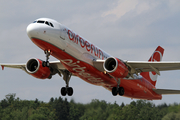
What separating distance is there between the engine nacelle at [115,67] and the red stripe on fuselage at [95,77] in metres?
1.44

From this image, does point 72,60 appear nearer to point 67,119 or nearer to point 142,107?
point 142,107

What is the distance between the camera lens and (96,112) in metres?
43.5

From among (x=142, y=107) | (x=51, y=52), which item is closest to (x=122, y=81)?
(x=51, y=52)

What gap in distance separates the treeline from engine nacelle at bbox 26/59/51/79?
25.0 feet

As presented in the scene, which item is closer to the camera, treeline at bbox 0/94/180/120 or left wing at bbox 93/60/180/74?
left wing at bbox 93/60/180/74

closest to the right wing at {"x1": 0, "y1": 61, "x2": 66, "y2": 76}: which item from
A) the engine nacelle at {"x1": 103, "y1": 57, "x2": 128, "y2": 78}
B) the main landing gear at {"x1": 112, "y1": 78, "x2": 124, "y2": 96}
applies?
the engine nacelle at {"x1": 103, "y1": 57, "x2": 128, "y2": 78}

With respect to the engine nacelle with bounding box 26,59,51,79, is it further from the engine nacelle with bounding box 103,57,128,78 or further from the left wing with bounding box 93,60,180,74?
the engine nacelle with bounding box 103,57,128,78

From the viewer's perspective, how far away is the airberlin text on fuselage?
31.1 meters

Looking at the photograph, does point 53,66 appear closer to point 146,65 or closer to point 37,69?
point 37,69

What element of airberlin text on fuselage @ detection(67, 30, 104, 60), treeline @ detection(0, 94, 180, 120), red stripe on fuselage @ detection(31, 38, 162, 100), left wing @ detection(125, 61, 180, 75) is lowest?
treeline @ detection(0, 94, 180, 120)

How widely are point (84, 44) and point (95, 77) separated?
3.83 metres

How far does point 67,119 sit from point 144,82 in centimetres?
2149

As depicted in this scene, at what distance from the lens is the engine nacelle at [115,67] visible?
105ft

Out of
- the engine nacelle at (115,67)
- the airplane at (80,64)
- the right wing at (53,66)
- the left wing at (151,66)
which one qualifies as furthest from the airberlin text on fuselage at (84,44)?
the right wing at (53,66)
